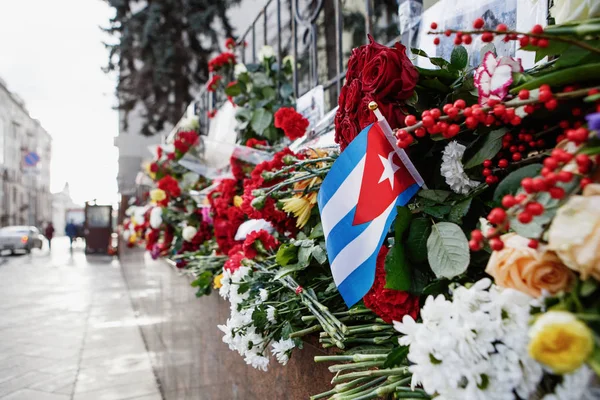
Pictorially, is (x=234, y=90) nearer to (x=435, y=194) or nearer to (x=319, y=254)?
(x=319, y=254)

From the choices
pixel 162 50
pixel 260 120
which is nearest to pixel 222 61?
pixel 260 120

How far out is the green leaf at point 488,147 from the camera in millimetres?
749

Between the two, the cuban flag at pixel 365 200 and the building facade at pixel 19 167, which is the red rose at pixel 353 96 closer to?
the cuban flag at pixel 365 200

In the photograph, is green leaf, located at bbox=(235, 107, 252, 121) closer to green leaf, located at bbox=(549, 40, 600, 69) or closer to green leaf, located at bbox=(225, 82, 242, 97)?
green leaf, located at bbox=(225, 82, 242, 97)

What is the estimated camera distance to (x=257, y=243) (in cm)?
154

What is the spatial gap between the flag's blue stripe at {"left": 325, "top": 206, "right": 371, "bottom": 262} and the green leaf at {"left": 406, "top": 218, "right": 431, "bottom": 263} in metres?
0.10

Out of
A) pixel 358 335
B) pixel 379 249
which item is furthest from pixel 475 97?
pixel 358 335

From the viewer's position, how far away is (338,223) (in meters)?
0.93

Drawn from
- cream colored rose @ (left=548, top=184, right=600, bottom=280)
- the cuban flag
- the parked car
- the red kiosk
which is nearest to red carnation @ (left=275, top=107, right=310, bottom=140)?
the cuban flag

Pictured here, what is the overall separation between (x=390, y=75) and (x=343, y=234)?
29 centimetres

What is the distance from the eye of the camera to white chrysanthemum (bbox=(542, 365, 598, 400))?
1.45 feet

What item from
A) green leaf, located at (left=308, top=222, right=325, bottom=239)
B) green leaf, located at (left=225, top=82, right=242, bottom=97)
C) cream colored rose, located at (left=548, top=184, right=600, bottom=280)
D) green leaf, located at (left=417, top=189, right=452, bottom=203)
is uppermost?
green leaf, located at (left=225, top=82, right=242, bottom=97)

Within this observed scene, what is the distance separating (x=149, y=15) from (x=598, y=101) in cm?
1044

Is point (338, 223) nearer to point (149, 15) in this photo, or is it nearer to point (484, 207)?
point (484, 207)
